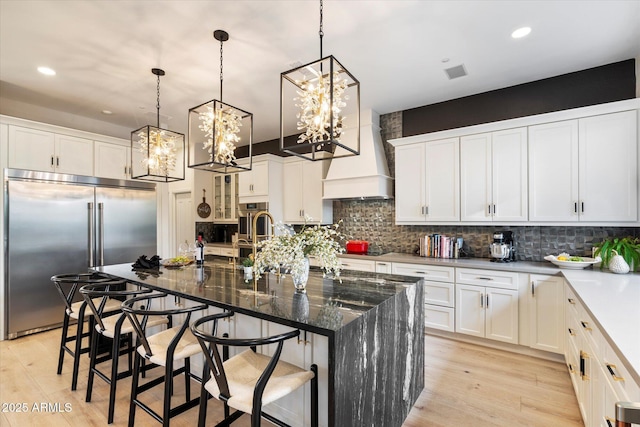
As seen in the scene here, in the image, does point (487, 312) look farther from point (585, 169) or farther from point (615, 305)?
point (585, 169)

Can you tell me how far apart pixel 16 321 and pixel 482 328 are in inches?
212

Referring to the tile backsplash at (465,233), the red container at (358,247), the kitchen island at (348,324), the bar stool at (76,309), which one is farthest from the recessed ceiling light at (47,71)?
the red container at (358,247)

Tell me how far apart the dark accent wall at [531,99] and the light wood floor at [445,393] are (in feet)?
9.00

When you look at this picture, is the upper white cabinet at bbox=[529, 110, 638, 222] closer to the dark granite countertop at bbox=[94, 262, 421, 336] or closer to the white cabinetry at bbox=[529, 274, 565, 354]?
the white cabinetry at bbox=[529, 274, 565, 354]

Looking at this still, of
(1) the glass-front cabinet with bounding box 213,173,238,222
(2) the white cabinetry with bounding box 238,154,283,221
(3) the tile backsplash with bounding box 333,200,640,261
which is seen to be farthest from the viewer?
(1) the glass-front cabinet with bounding box 213,173,238,222

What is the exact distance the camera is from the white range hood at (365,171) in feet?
14.0

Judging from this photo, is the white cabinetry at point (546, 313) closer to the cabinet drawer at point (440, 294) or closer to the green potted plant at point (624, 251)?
the green potted plant at point (624, 251)

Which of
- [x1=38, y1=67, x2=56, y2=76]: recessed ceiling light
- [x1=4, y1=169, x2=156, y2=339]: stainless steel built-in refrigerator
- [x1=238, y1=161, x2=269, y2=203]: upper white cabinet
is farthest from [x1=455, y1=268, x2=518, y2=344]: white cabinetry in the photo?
[x1=38, y1=67, x2=56, y2=76]: recessed ceiling light

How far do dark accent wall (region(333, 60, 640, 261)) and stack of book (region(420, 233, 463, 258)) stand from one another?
9.2 inches

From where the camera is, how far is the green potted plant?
8.98ft

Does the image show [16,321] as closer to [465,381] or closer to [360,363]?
[360,363]

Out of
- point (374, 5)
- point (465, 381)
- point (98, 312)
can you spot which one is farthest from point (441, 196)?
point (98, 312)

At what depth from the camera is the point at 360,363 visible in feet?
5.16

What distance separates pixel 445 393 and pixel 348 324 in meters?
1.65
